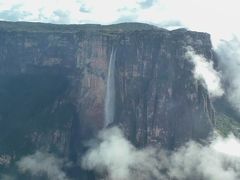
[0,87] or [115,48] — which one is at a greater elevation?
[115,48]

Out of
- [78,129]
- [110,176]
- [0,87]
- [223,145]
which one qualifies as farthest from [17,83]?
[223,145]

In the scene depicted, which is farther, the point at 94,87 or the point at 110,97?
the point at 94,87

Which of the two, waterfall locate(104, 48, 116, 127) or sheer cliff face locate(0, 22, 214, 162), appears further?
waterfall locate(104, 48, 116, 127)

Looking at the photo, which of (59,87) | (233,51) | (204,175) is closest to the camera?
(204,175)

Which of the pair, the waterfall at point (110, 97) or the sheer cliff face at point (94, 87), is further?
the waterfall at point (110, 97)

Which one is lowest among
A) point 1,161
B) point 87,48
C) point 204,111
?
point 1,161

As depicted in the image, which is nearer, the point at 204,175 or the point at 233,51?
the point at 204,175

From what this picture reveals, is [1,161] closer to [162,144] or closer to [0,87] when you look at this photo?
[0,87]

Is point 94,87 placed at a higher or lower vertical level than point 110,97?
higher
